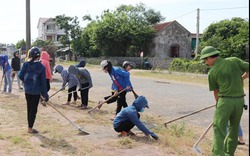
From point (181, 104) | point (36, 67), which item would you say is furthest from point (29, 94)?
point (181, 104)

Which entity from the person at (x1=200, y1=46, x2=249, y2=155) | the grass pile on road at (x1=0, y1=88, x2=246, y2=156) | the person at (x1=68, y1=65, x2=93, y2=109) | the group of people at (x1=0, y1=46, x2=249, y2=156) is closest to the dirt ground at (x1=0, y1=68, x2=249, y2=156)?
the grass pile on road at (x1=0, y1=88, x2=246, y2=156)

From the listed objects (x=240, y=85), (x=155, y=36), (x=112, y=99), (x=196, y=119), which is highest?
(x=155, y=36)

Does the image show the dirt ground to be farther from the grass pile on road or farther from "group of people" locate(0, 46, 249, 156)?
"group of people" locate(0, 46, 249, 156)

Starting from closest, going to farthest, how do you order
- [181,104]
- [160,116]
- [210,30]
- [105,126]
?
[105,126] → [160,116] → [181,104] → [210,30]

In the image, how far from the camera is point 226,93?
4355 mm

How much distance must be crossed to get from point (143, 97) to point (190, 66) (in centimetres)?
1941

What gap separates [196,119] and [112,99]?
216 centimetres

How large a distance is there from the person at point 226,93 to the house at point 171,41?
35.7 meters

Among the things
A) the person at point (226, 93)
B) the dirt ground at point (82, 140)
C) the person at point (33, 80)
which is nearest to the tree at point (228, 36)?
the dirt ground at point (82, 140)

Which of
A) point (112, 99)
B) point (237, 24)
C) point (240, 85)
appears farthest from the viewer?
point (237, 24)

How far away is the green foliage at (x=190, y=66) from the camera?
940 inches

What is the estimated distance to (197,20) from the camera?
3381 centimetres

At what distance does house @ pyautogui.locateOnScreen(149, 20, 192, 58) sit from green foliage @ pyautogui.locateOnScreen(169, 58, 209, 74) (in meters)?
12.7

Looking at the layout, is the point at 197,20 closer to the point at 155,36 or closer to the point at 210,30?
the point at 210,30
